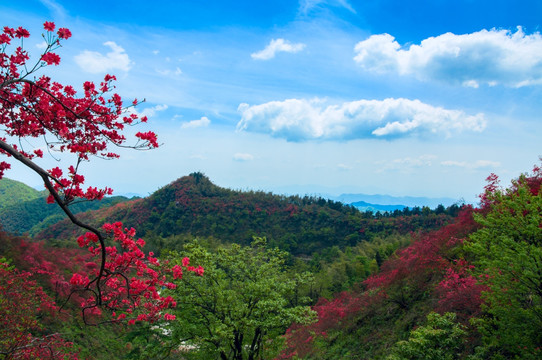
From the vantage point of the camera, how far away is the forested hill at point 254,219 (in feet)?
179

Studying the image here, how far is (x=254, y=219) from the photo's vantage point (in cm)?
6397

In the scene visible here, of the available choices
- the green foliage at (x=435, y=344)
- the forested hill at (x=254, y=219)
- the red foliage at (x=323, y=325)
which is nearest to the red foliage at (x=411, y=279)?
the red foliage at (x=323, y=325)

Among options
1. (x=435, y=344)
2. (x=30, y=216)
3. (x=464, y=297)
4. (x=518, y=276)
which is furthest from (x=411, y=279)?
(x=30, y=216)

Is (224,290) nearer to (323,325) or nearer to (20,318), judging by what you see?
(20,318)

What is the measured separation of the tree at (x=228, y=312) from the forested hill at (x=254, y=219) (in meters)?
37.0

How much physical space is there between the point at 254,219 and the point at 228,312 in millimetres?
54378

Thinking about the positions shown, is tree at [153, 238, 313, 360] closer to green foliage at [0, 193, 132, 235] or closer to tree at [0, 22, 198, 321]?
tree at [0, 22, 198, 321]

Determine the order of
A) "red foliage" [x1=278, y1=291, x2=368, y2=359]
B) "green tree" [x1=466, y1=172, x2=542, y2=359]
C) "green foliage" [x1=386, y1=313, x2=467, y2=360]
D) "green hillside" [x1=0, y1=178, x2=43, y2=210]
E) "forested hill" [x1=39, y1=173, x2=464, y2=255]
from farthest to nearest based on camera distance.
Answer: "green hillside" [x1=0, y1=178, x2=43, y2=210] < "forested hill" [x1=39, y1=173, x2=464, y2=255] < "red foliage" [x1=278, y1=291, x2=368, y2=359] < "green foliage" [x1=386, y1=313, x2=467, y2=360] < "green tree" [x1=466, y1=172, x2=542, y2=359]

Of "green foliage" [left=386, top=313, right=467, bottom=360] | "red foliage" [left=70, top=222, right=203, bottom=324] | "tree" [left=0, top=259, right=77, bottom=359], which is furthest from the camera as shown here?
"green foliage" [left=386, top=313, right=467, bottom=360]

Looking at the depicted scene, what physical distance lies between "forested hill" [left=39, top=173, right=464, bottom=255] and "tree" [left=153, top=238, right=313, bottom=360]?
3702 cm

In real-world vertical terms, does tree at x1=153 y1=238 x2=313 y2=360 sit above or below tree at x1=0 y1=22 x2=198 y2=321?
below

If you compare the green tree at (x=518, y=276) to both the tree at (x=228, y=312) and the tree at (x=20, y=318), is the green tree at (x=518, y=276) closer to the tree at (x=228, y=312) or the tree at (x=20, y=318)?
the tree at (x=228, y=312)

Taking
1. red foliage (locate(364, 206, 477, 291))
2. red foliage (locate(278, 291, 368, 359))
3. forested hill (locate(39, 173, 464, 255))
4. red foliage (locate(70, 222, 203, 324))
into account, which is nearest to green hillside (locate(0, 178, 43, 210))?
forested hill (locate(39, 173, 464, 255))

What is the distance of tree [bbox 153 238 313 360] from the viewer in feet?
30.5
